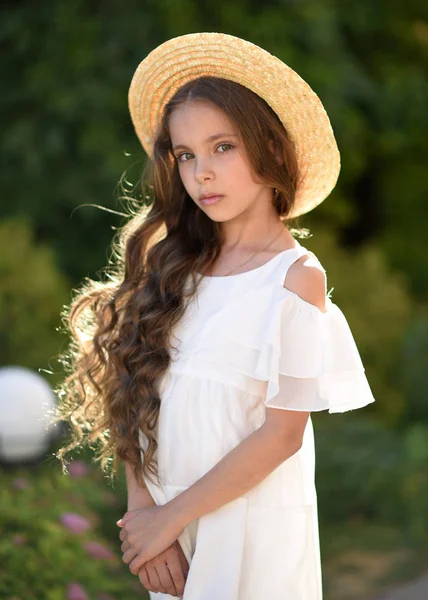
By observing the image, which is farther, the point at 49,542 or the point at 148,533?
the point at 49,542

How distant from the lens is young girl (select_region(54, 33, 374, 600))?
7.40ft

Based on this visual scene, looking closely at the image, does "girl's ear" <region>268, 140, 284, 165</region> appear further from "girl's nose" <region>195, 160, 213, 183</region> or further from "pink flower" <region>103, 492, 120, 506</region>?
"pink flower" <region>103, 492, 120, 506</region>

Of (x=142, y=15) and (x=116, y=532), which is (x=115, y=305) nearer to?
(x=116, y=532)

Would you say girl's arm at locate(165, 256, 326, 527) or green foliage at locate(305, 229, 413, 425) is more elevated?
green foliage at locate(305, 229, 413, 425)

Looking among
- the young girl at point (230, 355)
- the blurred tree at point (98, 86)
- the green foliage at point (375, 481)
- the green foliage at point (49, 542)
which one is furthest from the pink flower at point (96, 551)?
the blurred tree at point (98, 86)

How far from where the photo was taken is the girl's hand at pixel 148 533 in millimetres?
2270

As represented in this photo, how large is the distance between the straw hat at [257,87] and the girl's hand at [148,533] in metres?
0.86

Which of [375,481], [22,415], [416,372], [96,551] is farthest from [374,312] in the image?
[96,551]

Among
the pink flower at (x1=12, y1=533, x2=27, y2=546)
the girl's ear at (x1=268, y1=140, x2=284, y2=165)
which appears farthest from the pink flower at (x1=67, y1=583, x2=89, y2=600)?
the girl's ear at (x1=268, y1=140, x2=284, y2=165)

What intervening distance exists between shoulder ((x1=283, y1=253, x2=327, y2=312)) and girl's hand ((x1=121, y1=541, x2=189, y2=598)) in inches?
25.7

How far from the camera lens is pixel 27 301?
603 cm

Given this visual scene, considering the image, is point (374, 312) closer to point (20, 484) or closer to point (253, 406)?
point (20, 484)

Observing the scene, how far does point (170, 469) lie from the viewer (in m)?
2.38

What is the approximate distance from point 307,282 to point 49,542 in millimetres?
1438
